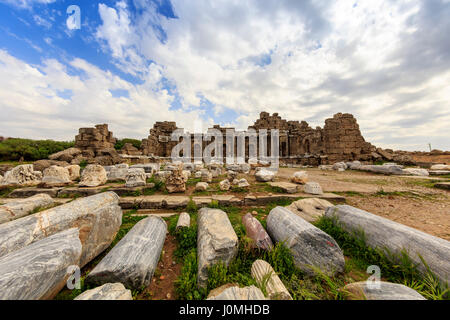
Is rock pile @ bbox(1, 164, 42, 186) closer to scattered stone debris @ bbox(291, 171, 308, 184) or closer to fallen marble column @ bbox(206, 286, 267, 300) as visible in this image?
fallen marble column @ bbox(206, 286, 267, 300)

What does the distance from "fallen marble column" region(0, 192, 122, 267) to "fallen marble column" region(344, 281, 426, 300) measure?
10.1 feet

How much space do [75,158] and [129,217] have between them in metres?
11.5

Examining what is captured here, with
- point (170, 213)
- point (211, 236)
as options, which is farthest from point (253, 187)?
point (211, 236)

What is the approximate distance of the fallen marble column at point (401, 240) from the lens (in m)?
1.69

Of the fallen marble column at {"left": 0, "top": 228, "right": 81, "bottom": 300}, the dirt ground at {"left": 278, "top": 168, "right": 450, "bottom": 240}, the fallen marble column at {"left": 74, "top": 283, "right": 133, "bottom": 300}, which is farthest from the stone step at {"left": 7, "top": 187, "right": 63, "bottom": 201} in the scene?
the dirt ground at {"left": 278, "top": 168, "right": 450, "bottom": 240}

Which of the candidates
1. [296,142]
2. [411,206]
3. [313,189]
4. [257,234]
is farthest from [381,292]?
[296,142]

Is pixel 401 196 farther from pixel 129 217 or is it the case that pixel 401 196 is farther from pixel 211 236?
pixel 129 217

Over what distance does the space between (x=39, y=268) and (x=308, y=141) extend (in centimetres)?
2229

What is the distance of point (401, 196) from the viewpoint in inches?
200

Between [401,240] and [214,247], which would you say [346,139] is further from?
[214,247]

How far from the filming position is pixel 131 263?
5.66 feet

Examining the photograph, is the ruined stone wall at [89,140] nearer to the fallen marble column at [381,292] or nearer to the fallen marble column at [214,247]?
the fallen marble column at [214,247]
